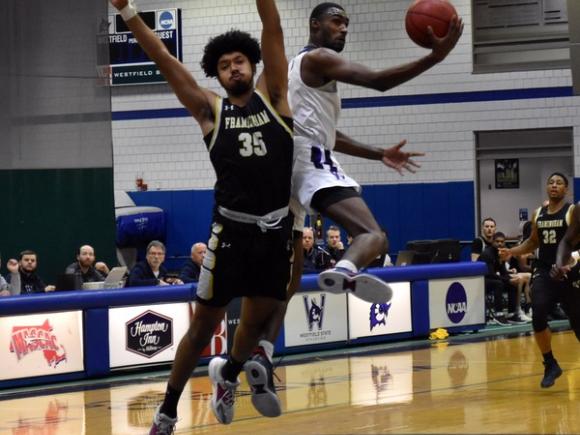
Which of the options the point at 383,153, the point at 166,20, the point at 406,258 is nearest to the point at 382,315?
the point at 406,258

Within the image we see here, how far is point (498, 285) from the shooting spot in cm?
1805

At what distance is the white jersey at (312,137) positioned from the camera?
260 inches

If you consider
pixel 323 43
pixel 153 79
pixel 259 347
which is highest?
pixel 153 79

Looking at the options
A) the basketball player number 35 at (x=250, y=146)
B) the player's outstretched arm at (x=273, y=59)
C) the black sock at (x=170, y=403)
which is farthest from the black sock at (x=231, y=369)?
the player's outstretched arm at (x=273, y=59)

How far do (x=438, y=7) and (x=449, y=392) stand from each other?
4911 millimetres

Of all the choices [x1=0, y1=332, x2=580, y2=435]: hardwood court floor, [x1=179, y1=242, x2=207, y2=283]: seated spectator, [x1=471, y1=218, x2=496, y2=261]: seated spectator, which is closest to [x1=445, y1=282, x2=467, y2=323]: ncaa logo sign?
[x1=471, y1=218, x2=496, y2=261]: seated spectator

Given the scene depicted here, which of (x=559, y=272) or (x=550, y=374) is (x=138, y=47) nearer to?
(x=559, y=272)

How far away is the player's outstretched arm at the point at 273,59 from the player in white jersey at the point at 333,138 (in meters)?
0.32

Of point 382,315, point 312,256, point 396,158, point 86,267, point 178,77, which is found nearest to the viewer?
point 178,77

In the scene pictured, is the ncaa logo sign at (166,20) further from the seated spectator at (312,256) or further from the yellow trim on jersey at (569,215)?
the yellow trim on jersey at (569,215)

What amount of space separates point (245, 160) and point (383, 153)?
1.19 meters

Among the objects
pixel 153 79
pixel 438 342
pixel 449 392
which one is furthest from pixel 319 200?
pixel 153 79

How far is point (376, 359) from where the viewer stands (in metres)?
13.7

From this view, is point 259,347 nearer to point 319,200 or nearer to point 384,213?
point 319,200
